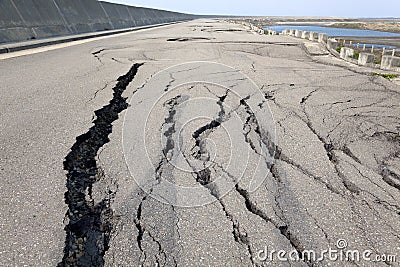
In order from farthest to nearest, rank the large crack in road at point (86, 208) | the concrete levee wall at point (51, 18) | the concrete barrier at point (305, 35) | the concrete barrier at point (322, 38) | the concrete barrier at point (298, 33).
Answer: the concrete barrier at point (298, 33), the concrete barrier at point (305, 35), the concrete barrier at point (322, 38), the concrete levee wall at point (51, 18), the large crack in road at point (86, 208)

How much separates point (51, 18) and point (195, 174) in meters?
14.7

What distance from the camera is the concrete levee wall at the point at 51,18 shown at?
11.3m

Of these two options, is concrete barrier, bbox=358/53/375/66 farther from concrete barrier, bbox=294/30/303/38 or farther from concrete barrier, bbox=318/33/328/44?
concrete barrier, bbox=294/30/303/38

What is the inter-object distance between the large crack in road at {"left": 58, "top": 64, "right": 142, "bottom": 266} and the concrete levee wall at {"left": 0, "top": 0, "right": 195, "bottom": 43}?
984 centimetres

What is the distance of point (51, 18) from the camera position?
14516 mm

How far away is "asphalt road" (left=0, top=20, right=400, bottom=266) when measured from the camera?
201cm

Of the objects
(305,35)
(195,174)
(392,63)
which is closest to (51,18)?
(305,35)

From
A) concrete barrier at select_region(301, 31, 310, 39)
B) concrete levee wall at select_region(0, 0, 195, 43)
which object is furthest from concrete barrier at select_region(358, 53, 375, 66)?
concrete levee wall at select_region(0, 0, 195, 43)

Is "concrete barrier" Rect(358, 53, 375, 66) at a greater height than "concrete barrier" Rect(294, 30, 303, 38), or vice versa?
"concrete barrier" Rect(358, 53, 375, 66)

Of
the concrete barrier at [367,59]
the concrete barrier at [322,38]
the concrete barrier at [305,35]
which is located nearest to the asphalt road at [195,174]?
the concrete barrier at [367,59]

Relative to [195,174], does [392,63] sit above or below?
below

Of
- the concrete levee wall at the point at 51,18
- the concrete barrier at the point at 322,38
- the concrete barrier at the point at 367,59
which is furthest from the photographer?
the concrete barrier at the point at 322,38

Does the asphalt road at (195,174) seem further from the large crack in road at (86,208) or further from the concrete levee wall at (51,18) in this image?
the concrete levee wall at (51,18)

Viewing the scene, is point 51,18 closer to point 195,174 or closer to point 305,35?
point 305,35
